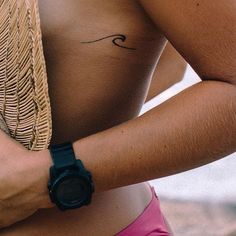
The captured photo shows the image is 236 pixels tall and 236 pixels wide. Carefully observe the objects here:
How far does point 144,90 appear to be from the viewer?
1.13 metres

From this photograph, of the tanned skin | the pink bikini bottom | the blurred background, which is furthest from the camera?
the blurred background

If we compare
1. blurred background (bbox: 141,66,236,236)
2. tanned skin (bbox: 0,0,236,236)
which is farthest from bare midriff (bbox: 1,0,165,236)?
blurred background (bbox: 141,66,236,236)

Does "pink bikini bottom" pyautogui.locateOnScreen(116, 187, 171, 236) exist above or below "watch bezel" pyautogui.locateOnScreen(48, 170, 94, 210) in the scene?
below

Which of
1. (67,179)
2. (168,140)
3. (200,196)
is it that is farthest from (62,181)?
(200,196)

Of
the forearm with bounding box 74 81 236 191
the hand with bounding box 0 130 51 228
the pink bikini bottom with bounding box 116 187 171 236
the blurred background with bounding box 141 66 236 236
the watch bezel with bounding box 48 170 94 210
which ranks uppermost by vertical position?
the forearm with bounding box 74 81 236 191

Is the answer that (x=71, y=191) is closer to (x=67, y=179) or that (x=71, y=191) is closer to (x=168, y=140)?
(x=67, y=179)

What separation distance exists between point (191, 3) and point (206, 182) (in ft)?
7.62

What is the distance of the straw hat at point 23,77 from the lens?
3.21ft

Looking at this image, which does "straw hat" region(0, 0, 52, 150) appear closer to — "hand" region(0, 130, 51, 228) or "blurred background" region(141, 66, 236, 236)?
"hand" region(0, 130, 51, 228)

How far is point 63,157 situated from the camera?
95 centimetres

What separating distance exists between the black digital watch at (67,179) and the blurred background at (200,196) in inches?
74.2

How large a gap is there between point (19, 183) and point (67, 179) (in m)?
0.07

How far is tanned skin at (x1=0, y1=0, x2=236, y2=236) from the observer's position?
89 centimetres

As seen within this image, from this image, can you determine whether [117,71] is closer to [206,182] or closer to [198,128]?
[198,128]
